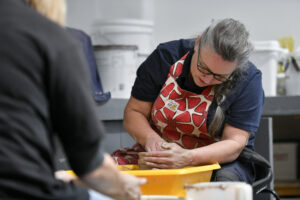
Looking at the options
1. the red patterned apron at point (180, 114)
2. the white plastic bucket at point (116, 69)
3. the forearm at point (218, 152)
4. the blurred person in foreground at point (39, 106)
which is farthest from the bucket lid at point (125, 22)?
the blurred person in foreground at point (39, 106)

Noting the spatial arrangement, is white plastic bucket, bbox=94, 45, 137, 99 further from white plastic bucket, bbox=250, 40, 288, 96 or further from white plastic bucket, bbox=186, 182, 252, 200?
white plastic bucket, bbox=186, 182, 252, 200

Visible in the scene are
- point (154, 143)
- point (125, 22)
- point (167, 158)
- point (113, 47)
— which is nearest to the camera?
point (167, 158)

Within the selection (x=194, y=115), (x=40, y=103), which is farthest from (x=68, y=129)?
(x=194, y=115)

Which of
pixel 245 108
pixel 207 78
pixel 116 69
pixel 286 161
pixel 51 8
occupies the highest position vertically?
pixel 51 8

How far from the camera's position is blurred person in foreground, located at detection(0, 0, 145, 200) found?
0.87 metres

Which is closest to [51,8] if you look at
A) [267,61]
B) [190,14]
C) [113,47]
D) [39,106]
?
[39,106]

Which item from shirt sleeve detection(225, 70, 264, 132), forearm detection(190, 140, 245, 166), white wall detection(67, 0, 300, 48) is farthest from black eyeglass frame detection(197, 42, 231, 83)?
white wall detection(67, 0, 300, 48)

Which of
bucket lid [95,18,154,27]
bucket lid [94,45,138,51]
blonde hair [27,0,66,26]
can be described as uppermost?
blonde hair [27,0,66,26]

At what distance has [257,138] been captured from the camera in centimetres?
277

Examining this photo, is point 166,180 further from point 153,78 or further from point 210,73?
point 153,78

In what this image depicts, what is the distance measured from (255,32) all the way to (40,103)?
3048 millimetres

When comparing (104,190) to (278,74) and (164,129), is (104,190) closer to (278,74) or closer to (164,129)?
(164,129)

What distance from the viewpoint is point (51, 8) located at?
994mm

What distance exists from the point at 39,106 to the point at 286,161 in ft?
10.3
